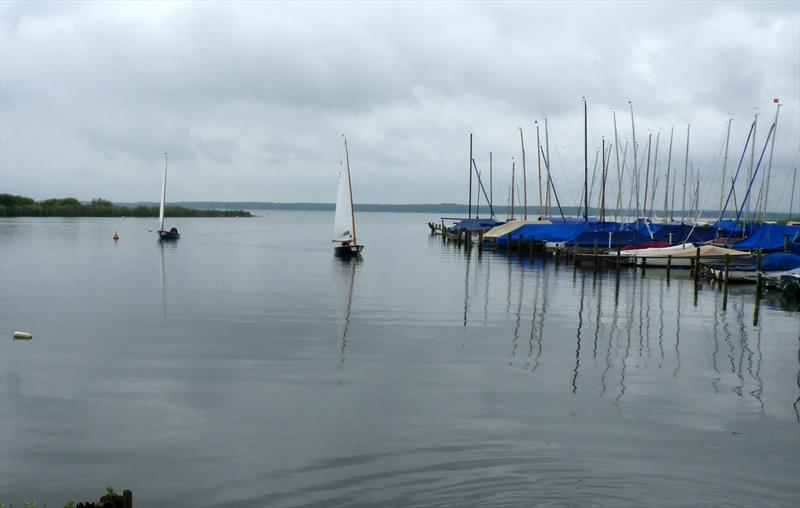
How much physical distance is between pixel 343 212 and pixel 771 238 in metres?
32.1

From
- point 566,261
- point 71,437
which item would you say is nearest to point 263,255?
point 566,261

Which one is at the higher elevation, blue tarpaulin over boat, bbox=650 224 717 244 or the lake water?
blue tarpaulin over boat, bbox=650 224 717 244

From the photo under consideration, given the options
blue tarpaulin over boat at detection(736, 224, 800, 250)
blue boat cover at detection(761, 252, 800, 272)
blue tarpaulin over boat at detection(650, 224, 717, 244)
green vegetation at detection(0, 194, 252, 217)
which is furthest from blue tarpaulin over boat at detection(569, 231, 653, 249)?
green vegetation at detection(0, 194, 252, 217)

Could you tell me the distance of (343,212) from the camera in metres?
63.9

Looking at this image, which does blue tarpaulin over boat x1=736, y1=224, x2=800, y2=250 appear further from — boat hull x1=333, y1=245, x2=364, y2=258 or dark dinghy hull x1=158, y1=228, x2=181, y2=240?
dark dinghy hull x1=158, y1=228, x2=181, y2=240

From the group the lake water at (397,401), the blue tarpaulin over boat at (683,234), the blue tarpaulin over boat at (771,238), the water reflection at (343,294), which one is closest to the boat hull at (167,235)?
the water reflection at (343,294)

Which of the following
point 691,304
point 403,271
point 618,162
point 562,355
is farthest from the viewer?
point 618,162

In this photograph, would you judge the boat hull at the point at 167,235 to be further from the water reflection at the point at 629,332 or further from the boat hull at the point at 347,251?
the water reflection at the point at 629,332

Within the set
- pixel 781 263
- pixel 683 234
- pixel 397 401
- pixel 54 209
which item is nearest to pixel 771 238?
pixel 781 263

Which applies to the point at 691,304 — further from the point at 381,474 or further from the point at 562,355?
the point at 381,474

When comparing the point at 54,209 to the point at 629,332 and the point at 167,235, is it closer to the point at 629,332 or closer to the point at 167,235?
the point at 167,235

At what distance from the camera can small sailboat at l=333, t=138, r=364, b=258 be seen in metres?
61.8

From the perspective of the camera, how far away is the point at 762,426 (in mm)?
16484

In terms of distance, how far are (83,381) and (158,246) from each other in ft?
216
